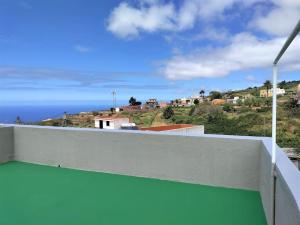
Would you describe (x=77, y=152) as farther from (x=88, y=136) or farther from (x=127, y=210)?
(x=127, y=210)

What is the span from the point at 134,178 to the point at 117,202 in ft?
3.01

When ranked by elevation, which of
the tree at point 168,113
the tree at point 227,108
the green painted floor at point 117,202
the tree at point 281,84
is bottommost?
the green painted floor at point 117,202

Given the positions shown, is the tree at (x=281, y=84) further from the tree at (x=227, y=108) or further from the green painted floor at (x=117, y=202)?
the tree at (x=227, y=108)

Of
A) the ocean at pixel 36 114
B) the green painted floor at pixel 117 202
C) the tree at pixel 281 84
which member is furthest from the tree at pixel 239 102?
the tree at pixel 281 84

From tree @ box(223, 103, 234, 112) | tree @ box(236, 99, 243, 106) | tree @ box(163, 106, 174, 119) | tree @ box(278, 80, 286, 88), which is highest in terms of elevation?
tree @ box(278, 80, 286, 88)

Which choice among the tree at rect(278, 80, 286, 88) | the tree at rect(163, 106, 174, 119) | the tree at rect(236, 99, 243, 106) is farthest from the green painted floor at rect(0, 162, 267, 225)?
the tree at rect(163, 106, 174, 119)

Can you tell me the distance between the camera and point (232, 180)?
12.6 ft

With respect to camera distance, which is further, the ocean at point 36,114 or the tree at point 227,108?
the tree at point 227,108

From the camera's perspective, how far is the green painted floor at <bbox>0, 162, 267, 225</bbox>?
2.97 metres

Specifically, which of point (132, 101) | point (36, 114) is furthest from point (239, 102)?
point (36, 114)

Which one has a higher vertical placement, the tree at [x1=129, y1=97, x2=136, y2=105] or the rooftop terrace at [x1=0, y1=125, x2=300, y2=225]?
the tree at [x1=129, y1=97, x2=136, y2=105]

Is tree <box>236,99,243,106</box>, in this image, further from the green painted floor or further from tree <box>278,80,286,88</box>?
tree <box>278,80,286,88</box>

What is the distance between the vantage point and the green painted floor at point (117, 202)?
297 cm

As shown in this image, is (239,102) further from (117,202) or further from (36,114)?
(36,114)
